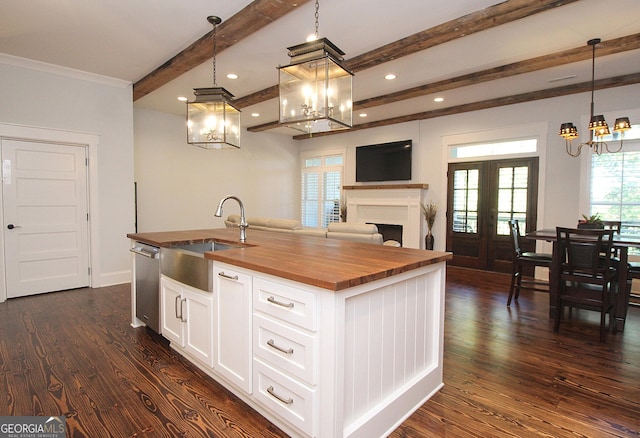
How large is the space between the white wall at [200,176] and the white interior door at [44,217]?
1.59 m

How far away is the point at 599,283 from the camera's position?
10.1ft

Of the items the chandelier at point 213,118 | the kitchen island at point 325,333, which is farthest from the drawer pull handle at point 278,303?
the chandelier at point 213,118

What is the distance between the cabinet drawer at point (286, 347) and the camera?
161 cm

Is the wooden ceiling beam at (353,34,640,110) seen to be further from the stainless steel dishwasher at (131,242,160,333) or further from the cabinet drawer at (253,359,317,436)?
the cabinet drawer at (253,359,317,436)

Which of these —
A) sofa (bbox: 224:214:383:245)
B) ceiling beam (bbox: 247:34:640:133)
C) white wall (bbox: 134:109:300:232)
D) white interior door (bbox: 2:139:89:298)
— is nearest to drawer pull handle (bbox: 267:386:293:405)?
ceiling beam (bbox: 247:34:640:133)

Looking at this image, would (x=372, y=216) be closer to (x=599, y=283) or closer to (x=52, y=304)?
(x=599, y=283)

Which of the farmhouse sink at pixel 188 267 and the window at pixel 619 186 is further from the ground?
the window at pixel 619 186

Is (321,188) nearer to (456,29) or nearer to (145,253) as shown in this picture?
(456,29)

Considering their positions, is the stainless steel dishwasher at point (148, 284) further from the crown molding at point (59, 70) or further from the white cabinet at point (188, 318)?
the crown molding at point (59, 70)

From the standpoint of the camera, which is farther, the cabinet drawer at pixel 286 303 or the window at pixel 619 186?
the window at pixel 619 186

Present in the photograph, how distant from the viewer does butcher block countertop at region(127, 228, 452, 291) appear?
1584mm

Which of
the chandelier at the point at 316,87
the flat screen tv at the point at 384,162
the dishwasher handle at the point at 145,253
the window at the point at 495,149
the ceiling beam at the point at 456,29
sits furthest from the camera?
the flat screen tv at the point at 384,162

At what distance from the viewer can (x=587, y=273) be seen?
325 centimetres

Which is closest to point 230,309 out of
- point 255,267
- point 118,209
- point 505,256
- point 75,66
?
point 255,267
